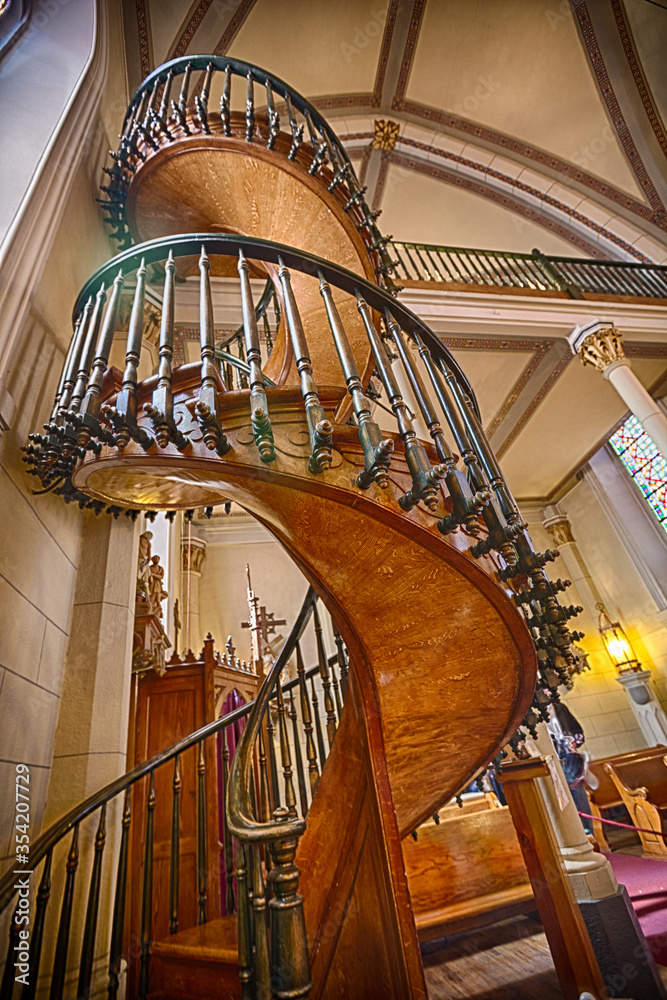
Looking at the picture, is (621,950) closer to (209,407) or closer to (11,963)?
(11,963)

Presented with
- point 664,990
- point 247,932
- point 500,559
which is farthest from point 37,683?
point 664,990

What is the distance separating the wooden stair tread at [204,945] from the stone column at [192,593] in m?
4.45

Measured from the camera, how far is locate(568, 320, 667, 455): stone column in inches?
202

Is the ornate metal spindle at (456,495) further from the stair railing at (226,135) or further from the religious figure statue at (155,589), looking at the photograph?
the religious figure statue at (155,589)

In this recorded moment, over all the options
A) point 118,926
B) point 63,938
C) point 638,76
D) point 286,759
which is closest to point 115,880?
point 118,926

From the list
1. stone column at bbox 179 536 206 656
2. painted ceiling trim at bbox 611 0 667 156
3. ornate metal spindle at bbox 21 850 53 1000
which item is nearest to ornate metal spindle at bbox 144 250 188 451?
ornate metal spindle at bbox 21 850 53 1000

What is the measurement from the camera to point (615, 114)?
304 inches

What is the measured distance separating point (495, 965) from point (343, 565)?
8.77ft

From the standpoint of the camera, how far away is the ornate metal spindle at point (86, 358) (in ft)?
4.63

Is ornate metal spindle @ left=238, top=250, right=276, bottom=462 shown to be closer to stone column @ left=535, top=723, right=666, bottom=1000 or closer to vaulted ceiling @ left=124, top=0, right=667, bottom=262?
stone column @ left=535, top=723, right=666, bottom=1000

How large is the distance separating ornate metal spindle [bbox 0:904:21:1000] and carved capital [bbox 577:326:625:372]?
652 centimetres

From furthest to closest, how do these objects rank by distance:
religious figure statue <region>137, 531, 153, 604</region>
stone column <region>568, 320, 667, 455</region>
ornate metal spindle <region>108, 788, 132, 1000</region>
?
stone column <region>568, 320, 667, 455</region> < religious figure statue <region>137, 531, 153, 604</region> < ornate metal spindle <region>108, 788, 132, 1000</region>

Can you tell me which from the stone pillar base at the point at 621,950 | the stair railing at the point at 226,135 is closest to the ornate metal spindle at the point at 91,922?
the stone pillar base at the point at 621,950

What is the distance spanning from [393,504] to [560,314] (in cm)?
570
